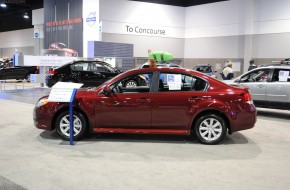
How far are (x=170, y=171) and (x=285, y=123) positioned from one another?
16.9ft

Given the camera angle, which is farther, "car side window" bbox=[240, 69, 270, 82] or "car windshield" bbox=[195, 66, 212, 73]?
"car windshield" bbox=[195, 66, 212, 73]

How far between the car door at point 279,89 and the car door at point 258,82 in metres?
0.15

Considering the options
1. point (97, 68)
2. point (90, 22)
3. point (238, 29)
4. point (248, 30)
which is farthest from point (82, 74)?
point (238, 29)

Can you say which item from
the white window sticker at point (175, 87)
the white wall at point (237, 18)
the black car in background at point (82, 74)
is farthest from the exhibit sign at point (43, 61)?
the white wall at point (237, 18)

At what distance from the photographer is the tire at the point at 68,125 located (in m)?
6.45

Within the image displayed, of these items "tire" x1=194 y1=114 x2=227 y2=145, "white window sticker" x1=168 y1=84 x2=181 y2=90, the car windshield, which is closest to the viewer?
"tire" x1=194 y1=114 x2=227 y2=145

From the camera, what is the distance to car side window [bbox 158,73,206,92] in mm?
6395

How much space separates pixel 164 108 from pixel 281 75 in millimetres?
4531

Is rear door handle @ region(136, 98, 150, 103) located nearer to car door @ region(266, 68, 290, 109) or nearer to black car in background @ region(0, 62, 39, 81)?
car door @ region(266, 68, 290, 109)

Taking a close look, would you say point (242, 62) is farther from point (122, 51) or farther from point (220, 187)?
point (220, 187)

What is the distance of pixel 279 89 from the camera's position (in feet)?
30.0

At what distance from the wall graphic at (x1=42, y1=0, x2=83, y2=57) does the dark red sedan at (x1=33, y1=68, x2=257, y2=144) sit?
1297cm

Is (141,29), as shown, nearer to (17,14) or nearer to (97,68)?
(97,68)

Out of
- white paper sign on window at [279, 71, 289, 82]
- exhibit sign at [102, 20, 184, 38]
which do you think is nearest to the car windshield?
exhibit sign at [102, 20, 184, 38]
